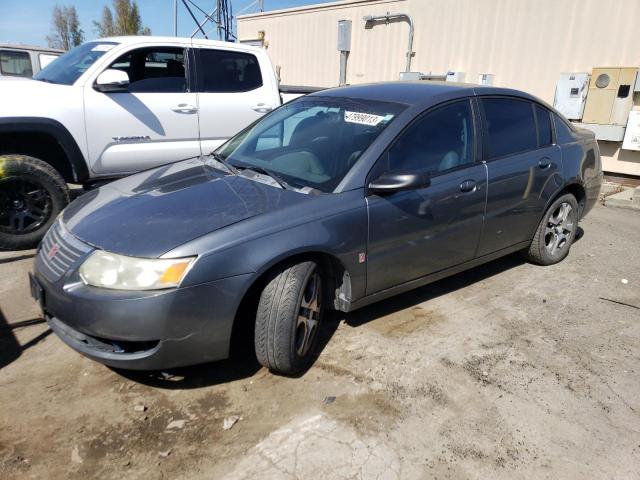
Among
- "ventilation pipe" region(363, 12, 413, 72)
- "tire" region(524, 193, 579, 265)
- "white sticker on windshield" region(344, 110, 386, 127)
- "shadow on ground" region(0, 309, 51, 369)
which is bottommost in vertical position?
"shadow on ground" region(0, 309, 51, 369)

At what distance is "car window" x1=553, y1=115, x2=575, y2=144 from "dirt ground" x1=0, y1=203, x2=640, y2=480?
156cm

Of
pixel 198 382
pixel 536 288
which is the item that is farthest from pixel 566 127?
pixel 198 382

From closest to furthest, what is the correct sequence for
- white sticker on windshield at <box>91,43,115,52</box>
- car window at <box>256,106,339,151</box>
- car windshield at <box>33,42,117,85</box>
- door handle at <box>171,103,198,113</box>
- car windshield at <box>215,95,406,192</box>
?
car windshield at <box>215,95,406,192</box> → car window at <box>256,106,339,151</box> → car windshield at <box>33,42,117,85</box> → white sticker on windshield at <box>91,43,115,52</box> → door handle at <box>171,103,198,113</box>

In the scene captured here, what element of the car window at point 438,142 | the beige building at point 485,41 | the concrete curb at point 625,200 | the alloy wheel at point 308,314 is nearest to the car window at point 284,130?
the car window at point 438,142

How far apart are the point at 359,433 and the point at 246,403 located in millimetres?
622

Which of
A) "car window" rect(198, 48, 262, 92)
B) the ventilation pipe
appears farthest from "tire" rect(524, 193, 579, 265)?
the ventilation pipe

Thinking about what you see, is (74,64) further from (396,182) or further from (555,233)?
(555,233)

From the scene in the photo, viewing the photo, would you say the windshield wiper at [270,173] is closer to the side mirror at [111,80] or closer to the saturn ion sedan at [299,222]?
the saturn ion sedan at [299,222]

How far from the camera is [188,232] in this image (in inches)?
100.0

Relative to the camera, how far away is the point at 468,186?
3523 mm

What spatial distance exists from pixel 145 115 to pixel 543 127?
3.73m

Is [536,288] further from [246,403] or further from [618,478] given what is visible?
[246,403]

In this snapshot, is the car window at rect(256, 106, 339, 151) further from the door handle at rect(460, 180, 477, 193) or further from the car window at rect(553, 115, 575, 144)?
the car window at rect(553, 115, 575, 144)

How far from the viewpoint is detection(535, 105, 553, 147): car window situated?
4273 mm
